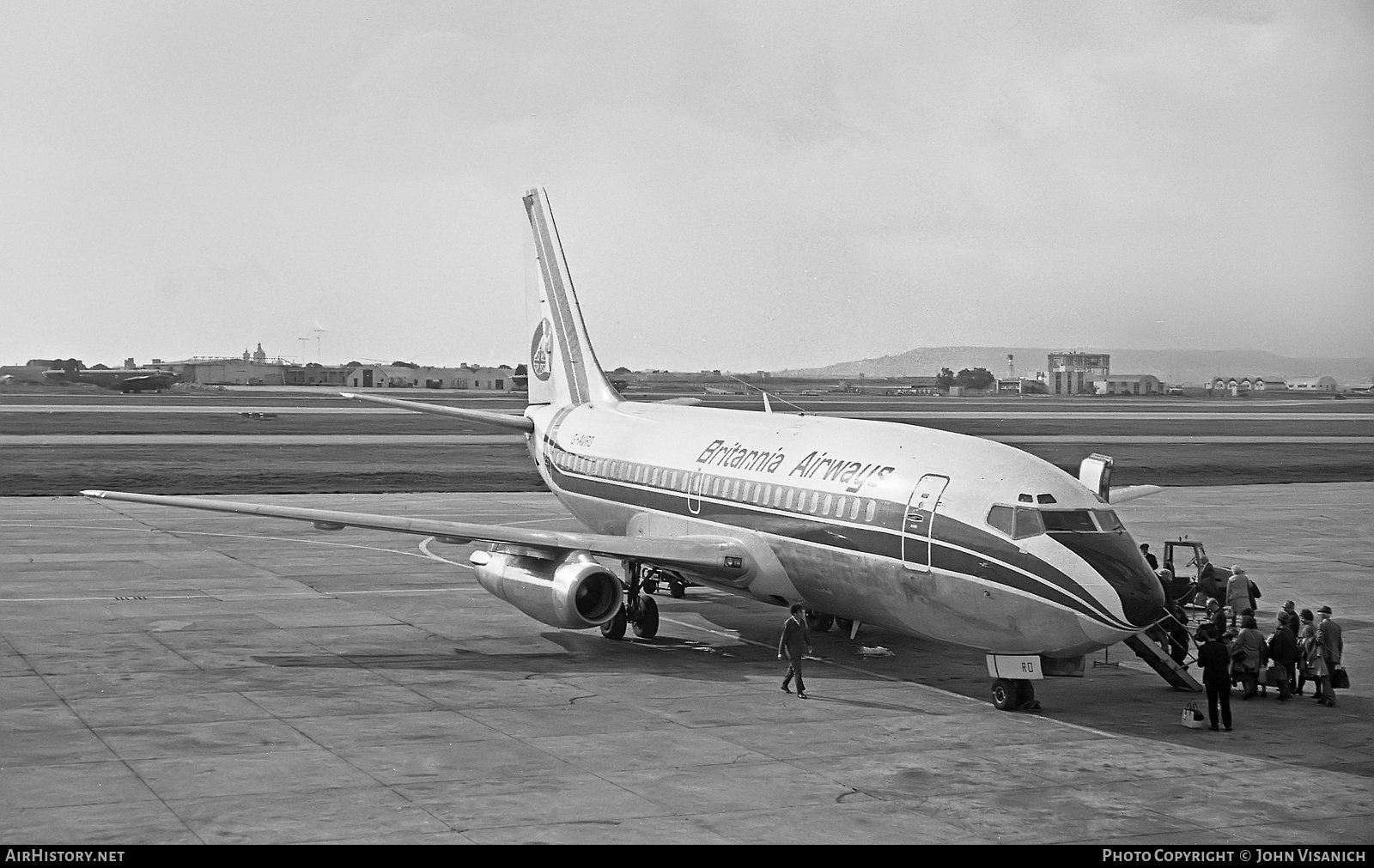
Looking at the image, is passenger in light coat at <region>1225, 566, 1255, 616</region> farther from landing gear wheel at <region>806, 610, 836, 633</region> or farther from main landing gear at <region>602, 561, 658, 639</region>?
main landing gear at <region>602, 561, 658, 639</region>

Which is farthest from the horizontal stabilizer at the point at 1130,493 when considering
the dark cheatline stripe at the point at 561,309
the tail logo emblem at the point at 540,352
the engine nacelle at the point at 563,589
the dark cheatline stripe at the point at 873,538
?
the tail logo emblem at the point at 540,352

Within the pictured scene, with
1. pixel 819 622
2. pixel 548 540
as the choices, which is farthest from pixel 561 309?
pixel 548 540

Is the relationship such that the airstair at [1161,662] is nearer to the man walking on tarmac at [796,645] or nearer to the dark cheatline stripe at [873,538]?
the dark cheatline stripe at [873,538]

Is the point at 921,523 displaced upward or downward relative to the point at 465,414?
downward

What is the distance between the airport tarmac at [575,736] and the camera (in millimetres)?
17656

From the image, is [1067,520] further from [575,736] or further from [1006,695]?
[575,736]

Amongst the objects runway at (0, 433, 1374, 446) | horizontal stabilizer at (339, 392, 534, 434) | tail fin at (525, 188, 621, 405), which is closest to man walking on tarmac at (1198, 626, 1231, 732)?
tail fin at (525, 188, 621, 405)

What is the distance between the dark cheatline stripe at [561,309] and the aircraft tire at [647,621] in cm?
1115

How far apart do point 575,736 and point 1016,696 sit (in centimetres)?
782

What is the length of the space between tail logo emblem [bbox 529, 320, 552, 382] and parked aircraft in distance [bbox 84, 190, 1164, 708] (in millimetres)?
4096

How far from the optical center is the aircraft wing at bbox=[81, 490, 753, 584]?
2903cm

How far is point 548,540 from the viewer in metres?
29.3

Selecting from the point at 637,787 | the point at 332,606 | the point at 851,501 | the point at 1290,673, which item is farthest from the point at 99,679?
the point at 1290,673

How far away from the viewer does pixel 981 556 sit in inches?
937
